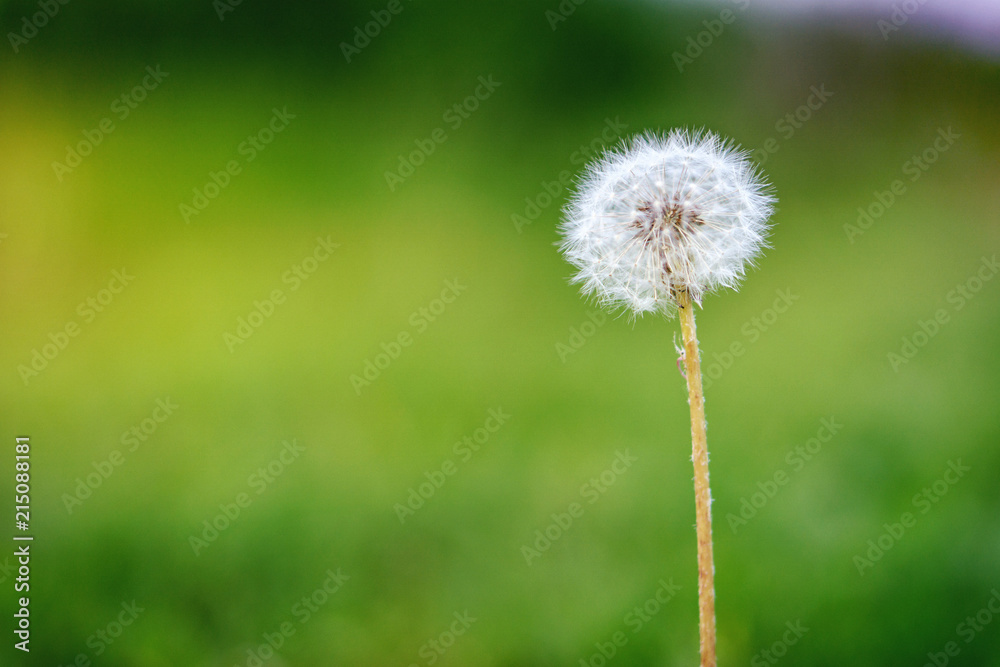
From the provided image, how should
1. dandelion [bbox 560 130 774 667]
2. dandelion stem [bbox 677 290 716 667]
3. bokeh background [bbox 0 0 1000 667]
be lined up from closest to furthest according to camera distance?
1. dandelion stem [bbox 677 290 716 667]
2. dandelion [bbox 560 130 774 667]
3. bokeh background [bbox 0 0 1000 667]

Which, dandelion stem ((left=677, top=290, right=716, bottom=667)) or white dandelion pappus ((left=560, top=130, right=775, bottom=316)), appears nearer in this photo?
dandelion stem ((left=677, top=290, right=716, bottom=667))

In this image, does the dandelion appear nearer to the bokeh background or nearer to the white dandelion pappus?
the white dandelion pappus

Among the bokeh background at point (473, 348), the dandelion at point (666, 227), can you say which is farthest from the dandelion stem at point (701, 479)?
the bokeh background at point (473, 348)

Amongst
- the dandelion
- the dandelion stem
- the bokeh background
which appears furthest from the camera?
the bokeh background

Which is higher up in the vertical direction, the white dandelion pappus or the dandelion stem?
the white dandelion pappus

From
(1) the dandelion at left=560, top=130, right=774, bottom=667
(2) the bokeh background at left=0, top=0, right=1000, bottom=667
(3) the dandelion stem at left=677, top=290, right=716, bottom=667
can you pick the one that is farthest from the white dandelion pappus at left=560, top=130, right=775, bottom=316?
(2) the bokeh background at left=0, top=0, right=1000, bottom=667

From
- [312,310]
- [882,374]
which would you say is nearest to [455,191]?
[312,310]

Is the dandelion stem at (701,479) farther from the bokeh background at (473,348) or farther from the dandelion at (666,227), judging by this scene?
the bokeh background at (473,348)
